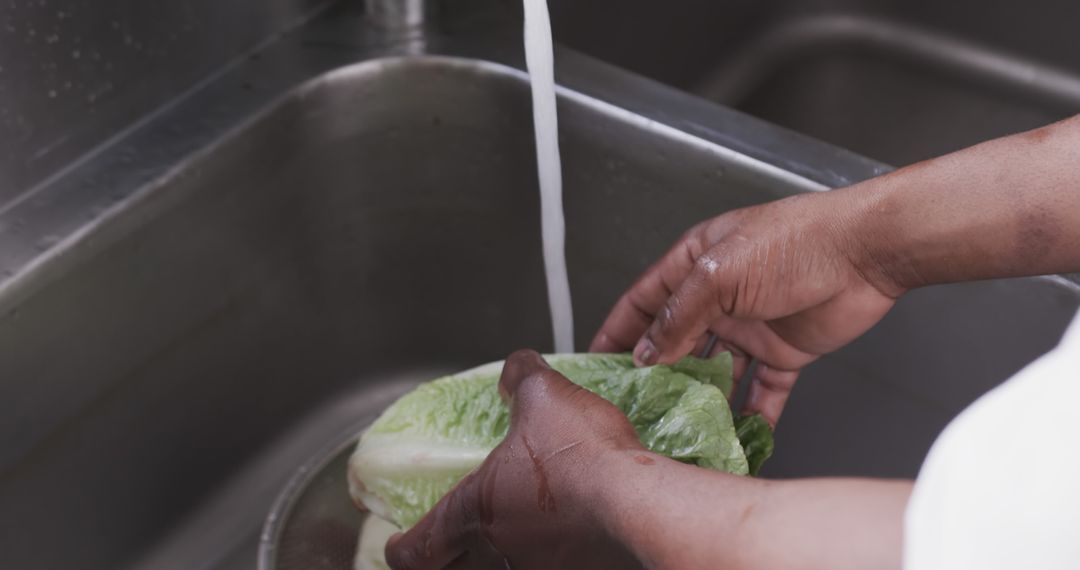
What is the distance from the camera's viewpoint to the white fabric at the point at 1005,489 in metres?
0.37

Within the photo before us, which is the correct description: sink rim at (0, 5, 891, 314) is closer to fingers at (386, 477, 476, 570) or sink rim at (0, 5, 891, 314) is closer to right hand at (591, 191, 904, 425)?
right hand at (591, 191, 904, 425)

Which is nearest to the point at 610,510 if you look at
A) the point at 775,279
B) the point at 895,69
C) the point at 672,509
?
the point at 672,509

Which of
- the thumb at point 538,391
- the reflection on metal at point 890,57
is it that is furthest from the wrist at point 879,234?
the reflection on metal at point 890,57

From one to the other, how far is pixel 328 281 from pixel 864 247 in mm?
571

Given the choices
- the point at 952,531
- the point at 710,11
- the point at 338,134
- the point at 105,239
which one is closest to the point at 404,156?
the point at 338,134

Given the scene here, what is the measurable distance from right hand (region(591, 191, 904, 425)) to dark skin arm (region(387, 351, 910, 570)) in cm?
12

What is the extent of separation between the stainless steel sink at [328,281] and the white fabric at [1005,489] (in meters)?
0.45

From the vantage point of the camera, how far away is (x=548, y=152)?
0.87 m

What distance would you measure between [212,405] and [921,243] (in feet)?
2.23

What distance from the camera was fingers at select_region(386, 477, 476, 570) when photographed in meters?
0.65

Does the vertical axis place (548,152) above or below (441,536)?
above

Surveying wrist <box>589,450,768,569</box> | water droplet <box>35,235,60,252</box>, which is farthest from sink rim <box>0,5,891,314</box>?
wrist <box>589,450,768,569</box>

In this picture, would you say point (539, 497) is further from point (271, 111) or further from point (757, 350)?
point (271, 111)

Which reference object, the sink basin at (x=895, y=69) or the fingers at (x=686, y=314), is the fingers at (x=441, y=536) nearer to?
the fingers at (x=686, y=314)
